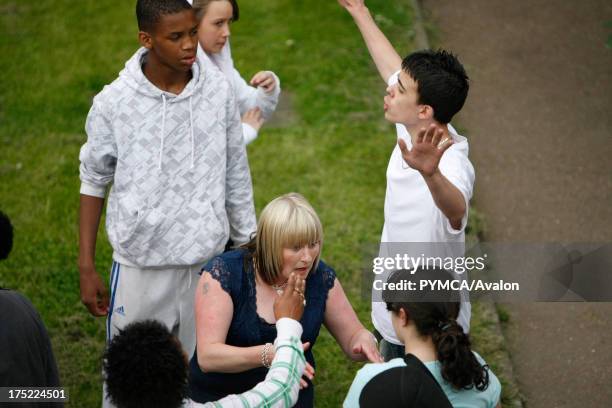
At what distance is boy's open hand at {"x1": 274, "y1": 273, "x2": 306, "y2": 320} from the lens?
11.6 ft

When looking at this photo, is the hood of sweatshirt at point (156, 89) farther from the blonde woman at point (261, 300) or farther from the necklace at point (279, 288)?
the necklace at point (279, 288)

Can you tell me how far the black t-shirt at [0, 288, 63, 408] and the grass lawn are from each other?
1.63 metres

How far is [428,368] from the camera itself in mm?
3283

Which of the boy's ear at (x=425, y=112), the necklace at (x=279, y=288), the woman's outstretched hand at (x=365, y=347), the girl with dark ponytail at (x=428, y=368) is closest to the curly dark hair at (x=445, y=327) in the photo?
the girl with dark ponytail at (x=428, y=368)

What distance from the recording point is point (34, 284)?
5.95 meters

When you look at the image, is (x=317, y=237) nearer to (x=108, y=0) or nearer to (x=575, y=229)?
(x=575, y=229)

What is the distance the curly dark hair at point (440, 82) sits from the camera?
3984 mm

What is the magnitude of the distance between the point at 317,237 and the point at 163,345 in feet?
3.32

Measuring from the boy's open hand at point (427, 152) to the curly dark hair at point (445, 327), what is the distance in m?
0.39

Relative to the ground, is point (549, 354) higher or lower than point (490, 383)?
lower

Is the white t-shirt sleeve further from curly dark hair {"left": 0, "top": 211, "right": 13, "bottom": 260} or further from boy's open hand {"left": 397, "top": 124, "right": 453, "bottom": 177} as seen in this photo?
curly dark hair {"left": 0, "top": 211, "right": 13, "bottom": 260}

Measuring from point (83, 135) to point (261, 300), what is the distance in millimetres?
4078

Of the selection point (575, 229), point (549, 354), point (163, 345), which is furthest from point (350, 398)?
point (575, 229)

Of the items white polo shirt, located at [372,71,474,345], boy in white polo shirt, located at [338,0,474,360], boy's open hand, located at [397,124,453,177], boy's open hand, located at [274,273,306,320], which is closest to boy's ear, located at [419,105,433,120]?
boy in white polo shirt, located at [338,0,474,360]
